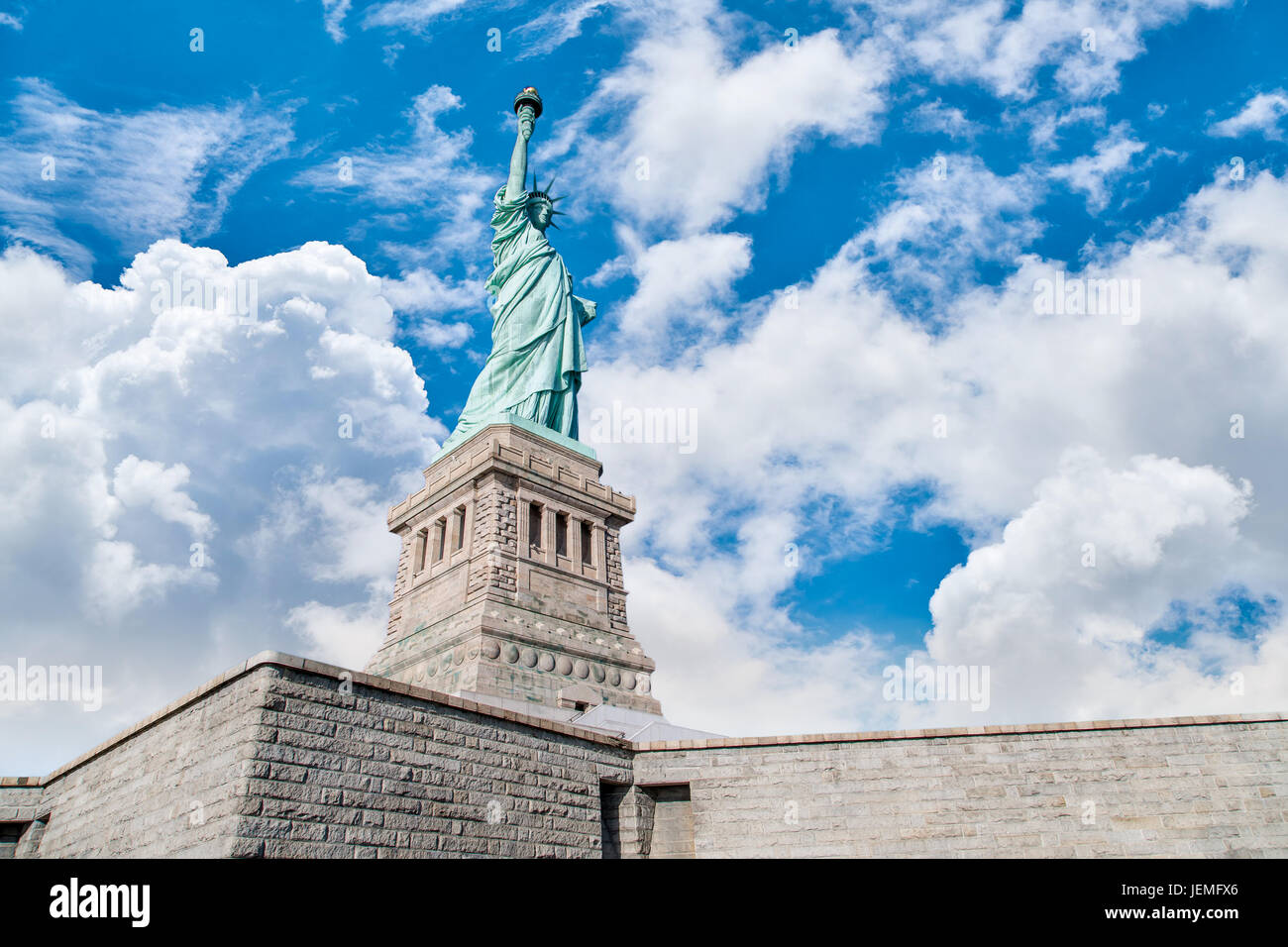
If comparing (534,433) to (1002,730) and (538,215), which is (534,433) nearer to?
(538,215)

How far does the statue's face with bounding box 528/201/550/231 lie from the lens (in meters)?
35.3

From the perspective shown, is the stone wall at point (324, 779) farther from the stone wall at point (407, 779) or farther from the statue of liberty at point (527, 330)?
the statue of liberty at point (527, 330)

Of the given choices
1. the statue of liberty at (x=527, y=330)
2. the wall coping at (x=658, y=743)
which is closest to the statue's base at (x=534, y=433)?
the statue of liberty at (x=527, y=330)

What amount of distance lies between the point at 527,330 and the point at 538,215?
589 cm

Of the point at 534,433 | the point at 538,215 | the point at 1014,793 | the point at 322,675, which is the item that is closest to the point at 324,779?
the point at 322,675

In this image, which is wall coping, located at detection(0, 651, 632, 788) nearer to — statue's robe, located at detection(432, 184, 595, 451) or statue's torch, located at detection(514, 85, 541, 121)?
statue's robe, located at detection(432, 184, 595, 451)

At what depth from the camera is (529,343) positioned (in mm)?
31922

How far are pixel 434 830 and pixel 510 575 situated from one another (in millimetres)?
14594

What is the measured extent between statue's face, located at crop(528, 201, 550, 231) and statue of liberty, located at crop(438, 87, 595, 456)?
0.04 m

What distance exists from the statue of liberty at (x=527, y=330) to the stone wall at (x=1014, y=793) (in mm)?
18116

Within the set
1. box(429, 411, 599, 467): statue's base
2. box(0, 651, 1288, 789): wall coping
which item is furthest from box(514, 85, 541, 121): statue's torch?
box(0, 651, 1288, 789): wall coping
